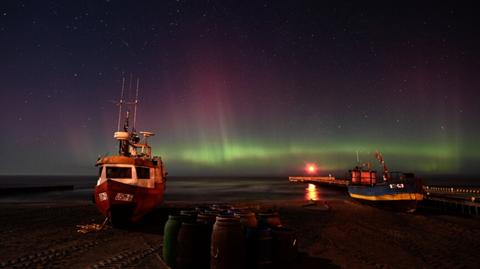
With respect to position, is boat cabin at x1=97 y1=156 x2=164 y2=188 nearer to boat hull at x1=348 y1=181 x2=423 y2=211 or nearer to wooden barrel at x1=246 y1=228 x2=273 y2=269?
wooden barrel at x1=246 y1=228 x2=273 y2=269

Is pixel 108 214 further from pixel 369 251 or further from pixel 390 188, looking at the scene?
pixel 390 188

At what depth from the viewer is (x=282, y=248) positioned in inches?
285

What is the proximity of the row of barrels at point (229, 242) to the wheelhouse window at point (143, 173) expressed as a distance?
10098 millimetres

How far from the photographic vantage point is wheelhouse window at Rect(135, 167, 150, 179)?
17609 millimetres

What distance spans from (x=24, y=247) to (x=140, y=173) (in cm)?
670

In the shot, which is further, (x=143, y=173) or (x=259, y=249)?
(x=143, y=173)

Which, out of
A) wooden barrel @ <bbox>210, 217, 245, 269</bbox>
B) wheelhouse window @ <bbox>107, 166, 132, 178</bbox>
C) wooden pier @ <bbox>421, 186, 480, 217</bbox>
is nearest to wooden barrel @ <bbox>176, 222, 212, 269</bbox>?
wooden barrel @ <bbox>210, 217, 245, 269</bbox>

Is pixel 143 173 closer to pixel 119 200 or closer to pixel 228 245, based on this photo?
pixel 119 200

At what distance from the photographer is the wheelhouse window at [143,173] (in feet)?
57.8

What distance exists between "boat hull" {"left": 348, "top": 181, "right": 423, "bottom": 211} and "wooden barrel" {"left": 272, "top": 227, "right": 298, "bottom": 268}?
929 inches

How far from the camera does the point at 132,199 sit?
16.1 metres

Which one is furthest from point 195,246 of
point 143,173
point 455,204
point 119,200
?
point 455,204

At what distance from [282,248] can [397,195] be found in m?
23.9

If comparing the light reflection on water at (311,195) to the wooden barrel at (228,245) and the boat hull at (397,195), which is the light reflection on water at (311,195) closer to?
the boat hull at (397,195)
